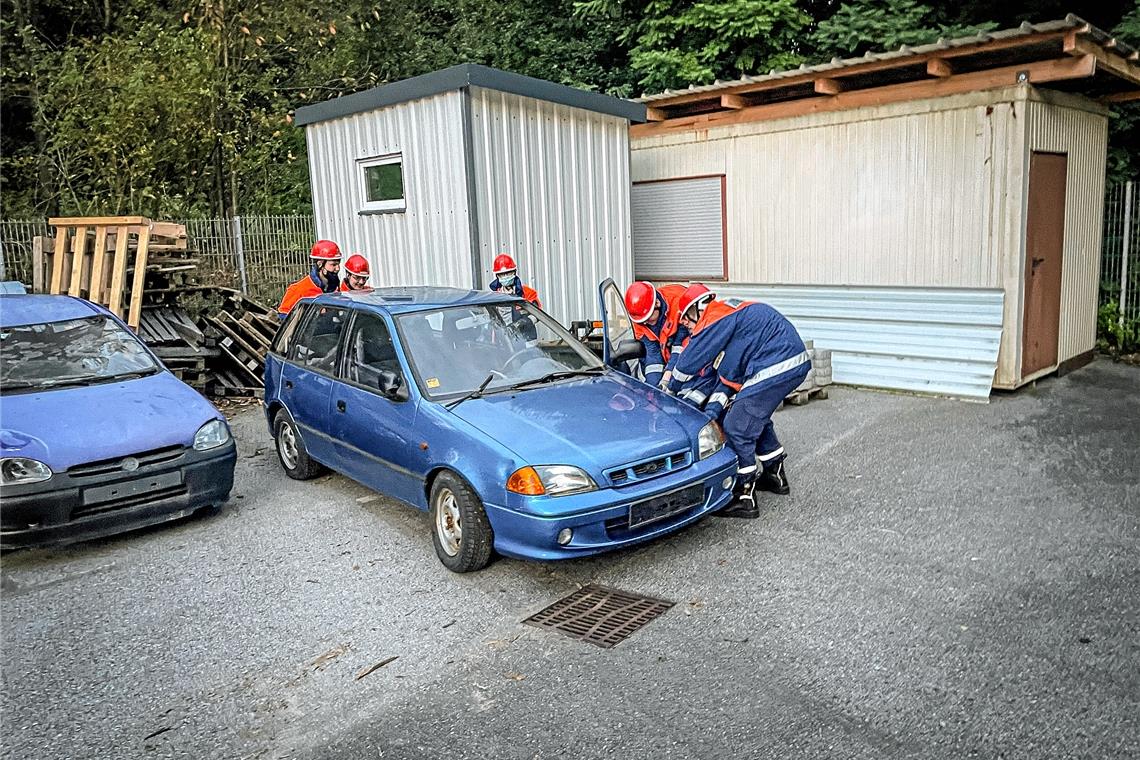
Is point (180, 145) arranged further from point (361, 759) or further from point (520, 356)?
point (361, 759)

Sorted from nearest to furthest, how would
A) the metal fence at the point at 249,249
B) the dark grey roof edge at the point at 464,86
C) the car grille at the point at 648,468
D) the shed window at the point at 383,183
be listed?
the car grille at the point at 648,468 < the dark grey roof edge at the point at 464,86 < the shed window at the point at 383,183 < the metal fence at the point at 249,249

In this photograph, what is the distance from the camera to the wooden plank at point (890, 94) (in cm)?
873

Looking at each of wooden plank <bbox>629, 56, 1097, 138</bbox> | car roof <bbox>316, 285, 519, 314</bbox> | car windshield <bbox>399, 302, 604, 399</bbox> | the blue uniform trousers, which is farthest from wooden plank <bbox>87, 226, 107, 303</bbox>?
the blue uniform trousers

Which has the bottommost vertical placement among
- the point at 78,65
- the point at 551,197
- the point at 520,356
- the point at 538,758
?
the point at 538,758

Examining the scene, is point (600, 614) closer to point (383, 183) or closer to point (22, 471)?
point (22, 471)

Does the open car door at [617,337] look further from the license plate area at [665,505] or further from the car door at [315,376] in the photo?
the car door at [315,376]

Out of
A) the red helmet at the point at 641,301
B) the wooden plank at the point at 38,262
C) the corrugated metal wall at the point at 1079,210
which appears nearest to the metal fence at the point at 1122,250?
the corrugated metal wall at the point at 1079,210

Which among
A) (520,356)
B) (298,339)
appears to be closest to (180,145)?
(298,339)

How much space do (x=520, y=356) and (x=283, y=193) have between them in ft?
50.5

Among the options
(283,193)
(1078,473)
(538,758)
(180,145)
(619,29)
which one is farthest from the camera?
(283,193)

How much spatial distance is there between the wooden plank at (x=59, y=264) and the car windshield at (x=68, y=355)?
3951 mm

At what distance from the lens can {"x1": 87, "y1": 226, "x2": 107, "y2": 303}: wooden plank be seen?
32.0ft

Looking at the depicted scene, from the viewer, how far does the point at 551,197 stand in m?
9.96

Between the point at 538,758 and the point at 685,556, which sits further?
the point at 685,556
